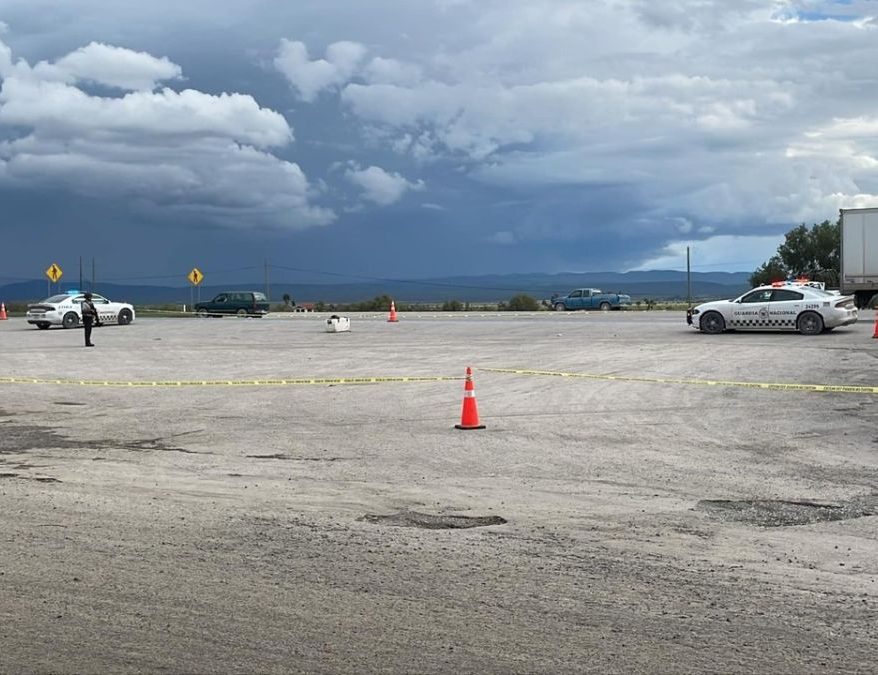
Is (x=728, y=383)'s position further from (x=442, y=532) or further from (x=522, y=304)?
(x=522, y=304)

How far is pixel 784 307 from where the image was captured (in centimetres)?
2983

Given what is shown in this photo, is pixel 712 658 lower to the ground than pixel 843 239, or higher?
lower

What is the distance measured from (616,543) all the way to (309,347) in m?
23.1

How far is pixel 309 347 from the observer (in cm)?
2967

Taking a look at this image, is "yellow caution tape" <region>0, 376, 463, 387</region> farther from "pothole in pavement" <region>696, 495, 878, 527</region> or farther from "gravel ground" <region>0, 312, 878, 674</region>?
"pothole in pavement" <region>696, 495, 878, 527</region>

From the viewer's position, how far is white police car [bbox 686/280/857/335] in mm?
29359

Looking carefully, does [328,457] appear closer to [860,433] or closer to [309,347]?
[860,433]

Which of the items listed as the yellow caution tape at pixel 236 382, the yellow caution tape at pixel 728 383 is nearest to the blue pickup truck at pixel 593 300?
the yellow caution tape at pixel 728 383

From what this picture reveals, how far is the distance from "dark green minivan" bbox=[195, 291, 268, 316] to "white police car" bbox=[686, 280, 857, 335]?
3487 cm

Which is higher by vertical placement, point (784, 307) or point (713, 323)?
point (784, 307)

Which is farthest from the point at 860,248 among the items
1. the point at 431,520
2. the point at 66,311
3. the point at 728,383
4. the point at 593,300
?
the point at 431,520

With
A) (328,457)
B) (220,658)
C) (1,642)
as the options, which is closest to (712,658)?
(220,658)

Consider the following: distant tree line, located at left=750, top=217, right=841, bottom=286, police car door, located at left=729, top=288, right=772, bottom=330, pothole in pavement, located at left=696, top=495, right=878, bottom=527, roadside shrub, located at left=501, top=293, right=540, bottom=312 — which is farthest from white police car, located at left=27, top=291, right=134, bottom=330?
distant tree line, located at left=750, top=217, right=841, bottom=286

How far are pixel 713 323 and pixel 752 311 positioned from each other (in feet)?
4.12
